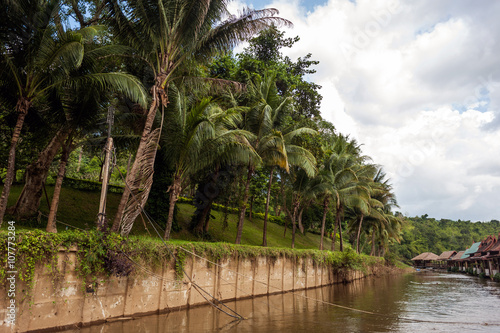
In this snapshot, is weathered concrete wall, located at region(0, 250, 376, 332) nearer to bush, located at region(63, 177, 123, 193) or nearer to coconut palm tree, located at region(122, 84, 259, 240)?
coconut palm tree, located at region(122, 84, 259, 240)

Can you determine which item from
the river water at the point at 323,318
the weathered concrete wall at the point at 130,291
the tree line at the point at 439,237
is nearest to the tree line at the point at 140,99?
the weathered concrete wall at the point at 130,291

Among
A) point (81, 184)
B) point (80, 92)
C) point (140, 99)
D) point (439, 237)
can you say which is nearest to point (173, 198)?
point (140, 99)

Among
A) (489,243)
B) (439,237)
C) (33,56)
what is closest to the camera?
(33,56)

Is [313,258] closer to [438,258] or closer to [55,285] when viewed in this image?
[55,285]

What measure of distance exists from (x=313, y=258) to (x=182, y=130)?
1244 centimetres

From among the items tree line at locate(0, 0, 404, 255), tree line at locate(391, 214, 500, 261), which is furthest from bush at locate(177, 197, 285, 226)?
tree line at locate(391, 214, 500, 261)

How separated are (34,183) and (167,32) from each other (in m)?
8.64

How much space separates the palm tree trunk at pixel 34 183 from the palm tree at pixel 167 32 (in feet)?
15.7

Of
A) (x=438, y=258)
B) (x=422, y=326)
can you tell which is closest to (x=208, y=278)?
(x=422, y=326)

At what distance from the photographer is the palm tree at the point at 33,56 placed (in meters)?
9.16

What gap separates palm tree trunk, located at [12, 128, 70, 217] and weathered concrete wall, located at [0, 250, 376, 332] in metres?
7.27

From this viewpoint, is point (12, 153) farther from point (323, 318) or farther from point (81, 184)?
point (81, 184)

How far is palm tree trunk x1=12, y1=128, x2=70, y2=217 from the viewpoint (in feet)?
45.7

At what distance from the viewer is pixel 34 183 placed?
14266mm
